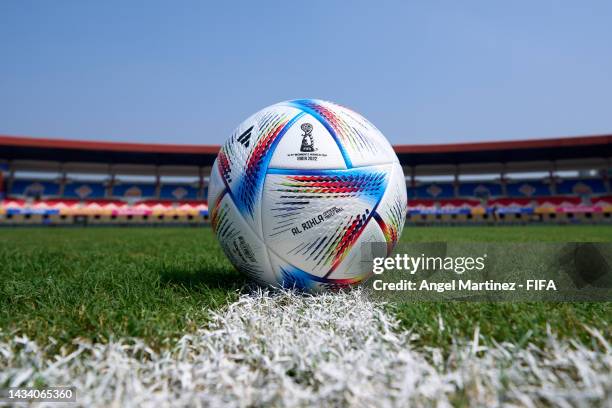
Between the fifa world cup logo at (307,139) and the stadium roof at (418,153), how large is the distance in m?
32.3

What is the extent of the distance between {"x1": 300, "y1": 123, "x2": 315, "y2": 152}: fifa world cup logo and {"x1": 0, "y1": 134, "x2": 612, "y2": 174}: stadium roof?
32.3 meters

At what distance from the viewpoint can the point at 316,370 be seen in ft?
5.49

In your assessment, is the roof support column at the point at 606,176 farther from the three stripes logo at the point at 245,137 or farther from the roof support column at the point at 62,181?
the roof support column at the point at 62,181

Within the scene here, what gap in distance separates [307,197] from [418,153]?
3412 cm

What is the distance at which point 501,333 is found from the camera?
1.96 m

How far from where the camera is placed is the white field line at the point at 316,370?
1.42 metres

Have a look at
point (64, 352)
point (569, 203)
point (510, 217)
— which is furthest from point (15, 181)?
point (569, 203)

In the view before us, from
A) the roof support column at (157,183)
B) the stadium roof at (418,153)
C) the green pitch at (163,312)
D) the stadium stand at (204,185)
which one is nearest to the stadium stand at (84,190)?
the stadium stand at (204,185)

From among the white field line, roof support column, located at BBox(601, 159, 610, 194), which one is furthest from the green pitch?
roof support column, located at BBox(601, 159, 610, 194)

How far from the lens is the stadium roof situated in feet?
104

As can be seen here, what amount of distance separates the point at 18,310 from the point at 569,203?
4348cm

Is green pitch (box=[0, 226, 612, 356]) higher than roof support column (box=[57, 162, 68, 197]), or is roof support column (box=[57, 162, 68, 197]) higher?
green pitch (box=[0, 226, 612, 356])

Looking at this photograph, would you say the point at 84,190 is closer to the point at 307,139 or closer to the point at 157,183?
the point at 157,183

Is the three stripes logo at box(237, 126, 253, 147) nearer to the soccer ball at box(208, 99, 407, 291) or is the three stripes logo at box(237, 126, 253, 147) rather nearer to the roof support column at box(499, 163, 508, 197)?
the soccer ball at box(208, 99, 407, 291)
